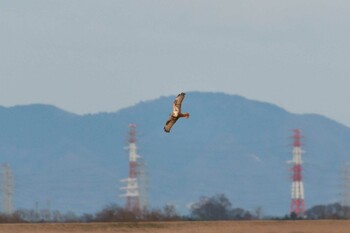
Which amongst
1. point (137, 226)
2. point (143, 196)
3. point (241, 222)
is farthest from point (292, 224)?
point (143, 196)

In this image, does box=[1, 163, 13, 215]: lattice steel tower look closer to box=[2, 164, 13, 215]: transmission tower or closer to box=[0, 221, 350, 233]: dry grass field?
box=[2, 164, 13, 215]: transmission tower

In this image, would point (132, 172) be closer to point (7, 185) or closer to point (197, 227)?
point (7, 185)

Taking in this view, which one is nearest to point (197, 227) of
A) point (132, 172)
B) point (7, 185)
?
point (132, 172)

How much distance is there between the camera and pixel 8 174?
409 ft

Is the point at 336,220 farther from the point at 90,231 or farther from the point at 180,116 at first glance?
the point at 180,116

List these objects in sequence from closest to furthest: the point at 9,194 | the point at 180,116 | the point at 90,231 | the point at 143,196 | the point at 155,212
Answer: the point at 180,116 → the point at 90,231 → the point at 155,212 → the point at 9,194 → the point at 143,196

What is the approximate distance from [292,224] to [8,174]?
63184mm

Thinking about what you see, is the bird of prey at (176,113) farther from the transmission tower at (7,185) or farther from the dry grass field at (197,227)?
the transmission tower at (7,185)

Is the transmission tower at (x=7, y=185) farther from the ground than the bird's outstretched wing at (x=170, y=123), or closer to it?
farther from the ground

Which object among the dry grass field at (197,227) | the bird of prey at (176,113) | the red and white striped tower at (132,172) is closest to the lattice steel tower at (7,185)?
the red and white striped tower at (132,172)

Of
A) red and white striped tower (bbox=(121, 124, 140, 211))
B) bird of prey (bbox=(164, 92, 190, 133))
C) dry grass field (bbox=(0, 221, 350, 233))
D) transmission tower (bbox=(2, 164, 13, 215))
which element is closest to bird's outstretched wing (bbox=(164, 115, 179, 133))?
bird of prey (bbox=(164, 92, 190, 133))

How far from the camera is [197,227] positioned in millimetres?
62469

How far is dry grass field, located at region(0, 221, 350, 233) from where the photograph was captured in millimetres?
60875

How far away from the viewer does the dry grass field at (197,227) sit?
60.9m
